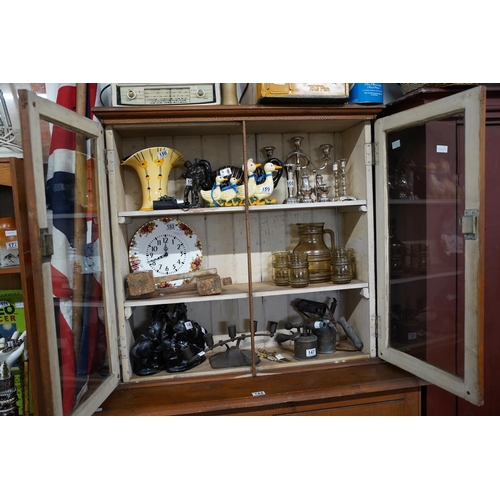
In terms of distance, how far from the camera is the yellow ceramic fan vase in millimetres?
1767

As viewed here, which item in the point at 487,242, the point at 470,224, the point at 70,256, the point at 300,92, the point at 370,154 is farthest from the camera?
the point at 487,242

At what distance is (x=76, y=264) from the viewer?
1.49 meters

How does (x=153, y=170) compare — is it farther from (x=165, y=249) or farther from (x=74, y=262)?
(x=74, y=262)

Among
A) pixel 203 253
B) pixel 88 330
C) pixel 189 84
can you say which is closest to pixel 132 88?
pixel 189 84

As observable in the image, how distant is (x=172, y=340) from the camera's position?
70.6 inches

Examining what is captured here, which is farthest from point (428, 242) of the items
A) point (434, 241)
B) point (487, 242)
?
point (487, 242)

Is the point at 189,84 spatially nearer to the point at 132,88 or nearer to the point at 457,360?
the point at 132,88

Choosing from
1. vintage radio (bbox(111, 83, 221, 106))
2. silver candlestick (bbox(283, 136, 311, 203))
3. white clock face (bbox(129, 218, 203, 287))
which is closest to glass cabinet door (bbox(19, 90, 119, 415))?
vintage radio (bbox(111, 83, 221, 106))

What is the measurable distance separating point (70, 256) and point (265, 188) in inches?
34.2

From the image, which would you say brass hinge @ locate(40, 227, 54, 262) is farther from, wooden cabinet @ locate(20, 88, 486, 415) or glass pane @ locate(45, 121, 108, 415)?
glass pane @ locate(45, 121, 108, 415)

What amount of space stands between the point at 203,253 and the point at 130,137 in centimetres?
67

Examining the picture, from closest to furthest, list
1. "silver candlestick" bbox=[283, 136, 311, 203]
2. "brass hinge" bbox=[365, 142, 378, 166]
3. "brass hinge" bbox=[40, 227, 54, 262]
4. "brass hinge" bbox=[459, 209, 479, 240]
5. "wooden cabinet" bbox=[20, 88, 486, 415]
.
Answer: "brass hinge" bbox=[40, 227, 54, 262] < "brass hinge" bbox=[459, 209, 479, 240] < "wooden cabinet" bbox=[20, 88, 486, 415] < "brass hinge" bbox=[365, 142, 378, 166] < "silver candlestick" bbox=[283, 136, 311, 203]

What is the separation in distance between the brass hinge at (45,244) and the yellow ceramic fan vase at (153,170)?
25.5 inches

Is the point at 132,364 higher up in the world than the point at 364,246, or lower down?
lower down
